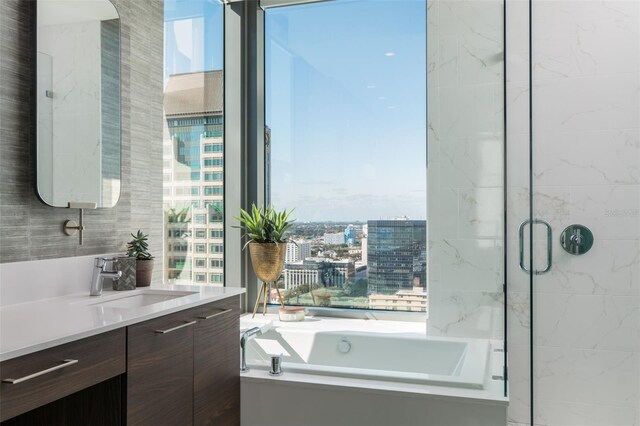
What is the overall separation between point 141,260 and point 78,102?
703 mm

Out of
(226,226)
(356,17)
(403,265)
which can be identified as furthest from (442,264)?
(356,17)

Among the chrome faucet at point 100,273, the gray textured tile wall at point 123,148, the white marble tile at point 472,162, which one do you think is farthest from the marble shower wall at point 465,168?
the chrome faucet at point 100,273

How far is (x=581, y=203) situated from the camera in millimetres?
2607

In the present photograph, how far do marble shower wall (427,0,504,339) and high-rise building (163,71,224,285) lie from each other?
4.28 ft

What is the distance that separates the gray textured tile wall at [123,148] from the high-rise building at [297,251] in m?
0.95

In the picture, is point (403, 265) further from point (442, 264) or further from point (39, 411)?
point (39, 411)

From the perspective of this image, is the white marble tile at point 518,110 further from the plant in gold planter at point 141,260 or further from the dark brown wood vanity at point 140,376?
the plant in gold planter at point 141,260

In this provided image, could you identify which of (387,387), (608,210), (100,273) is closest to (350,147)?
(608,210)

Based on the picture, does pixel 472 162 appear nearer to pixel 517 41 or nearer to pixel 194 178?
pixel 517 41

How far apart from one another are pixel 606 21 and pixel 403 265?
167 cm

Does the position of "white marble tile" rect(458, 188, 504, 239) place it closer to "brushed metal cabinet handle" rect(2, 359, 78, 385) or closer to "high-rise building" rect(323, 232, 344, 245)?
"high-rise building" rect(323, 232, 344, 245)

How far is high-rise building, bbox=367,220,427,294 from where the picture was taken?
122 inches

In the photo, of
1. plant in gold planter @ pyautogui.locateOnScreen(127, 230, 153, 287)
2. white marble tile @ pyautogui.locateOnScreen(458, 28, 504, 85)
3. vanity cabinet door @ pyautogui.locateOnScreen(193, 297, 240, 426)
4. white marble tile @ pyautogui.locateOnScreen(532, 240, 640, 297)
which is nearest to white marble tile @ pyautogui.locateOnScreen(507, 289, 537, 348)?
white marble tile @ pyautogui.locateOnScreen(532, 240, 640, 297)

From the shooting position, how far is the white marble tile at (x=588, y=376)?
255 centimetres
